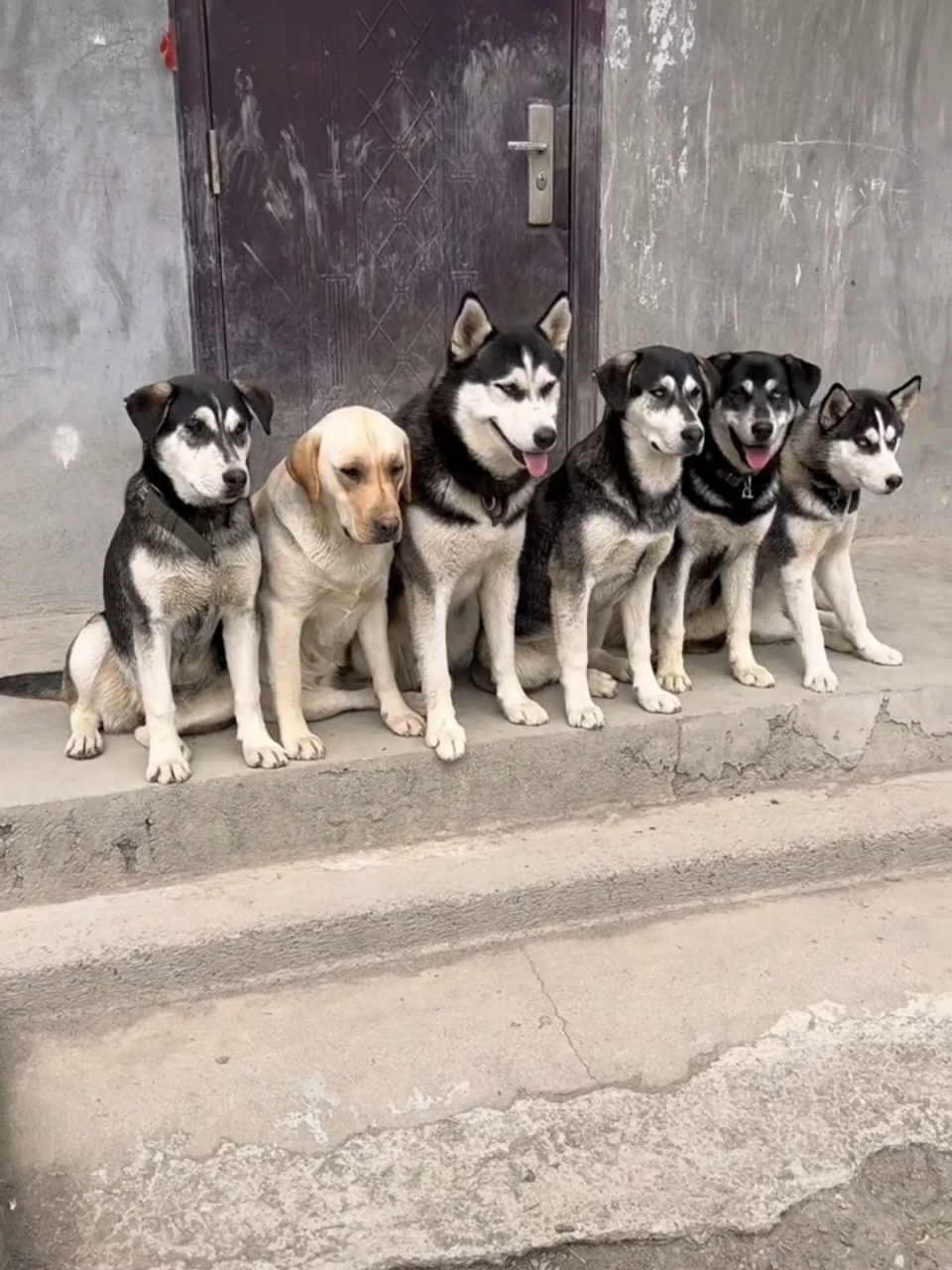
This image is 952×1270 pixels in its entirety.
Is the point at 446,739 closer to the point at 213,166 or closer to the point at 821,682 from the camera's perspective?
the point at 821,682

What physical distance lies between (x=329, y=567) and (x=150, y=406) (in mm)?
689

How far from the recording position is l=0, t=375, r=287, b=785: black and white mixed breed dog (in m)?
2.90

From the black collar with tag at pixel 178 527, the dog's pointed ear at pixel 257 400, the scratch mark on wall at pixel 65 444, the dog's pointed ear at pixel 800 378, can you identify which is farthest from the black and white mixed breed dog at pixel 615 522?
the scratch mark on wall at pixel 65 444

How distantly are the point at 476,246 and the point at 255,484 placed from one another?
1.52 m

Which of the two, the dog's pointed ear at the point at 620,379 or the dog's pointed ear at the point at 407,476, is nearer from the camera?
the dog's pointed ear at the point at 407,476

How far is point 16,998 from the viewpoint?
2791mm

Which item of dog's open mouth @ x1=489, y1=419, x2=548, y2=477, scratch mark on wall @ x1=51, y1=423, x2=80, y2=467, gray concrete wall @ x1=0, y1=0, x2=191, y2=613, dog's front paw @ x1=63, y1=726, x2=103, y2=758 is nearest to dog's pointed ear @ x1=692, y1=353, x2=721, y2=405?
dog's open mouth @ x1=489, y1=419, x2=548, y2=477

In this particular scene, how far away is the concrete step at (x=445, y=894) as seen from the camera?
289 centimetres

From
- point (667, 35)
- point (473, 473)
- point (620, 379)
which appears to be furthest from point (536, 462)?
point (667, 35)

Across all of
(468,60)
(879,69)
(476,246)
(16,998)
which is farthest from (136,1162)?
(879,69)

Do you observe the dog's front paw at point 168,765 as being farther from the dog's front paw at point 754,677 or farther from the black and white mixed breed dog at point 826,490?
the black and white mixed breed dog at point 826,490

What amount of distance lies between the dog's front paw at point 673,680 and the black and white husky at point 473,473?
0.54 metres

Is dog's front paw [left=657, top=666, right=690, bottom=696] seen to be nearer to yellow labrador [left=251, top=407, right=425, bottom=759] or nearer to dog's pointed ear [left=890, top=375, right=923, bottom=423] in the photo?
yellow labrador [left=251, top=407, right=425, bottom=759]

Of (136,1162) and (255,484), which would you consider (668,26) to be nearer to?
(255,484)
